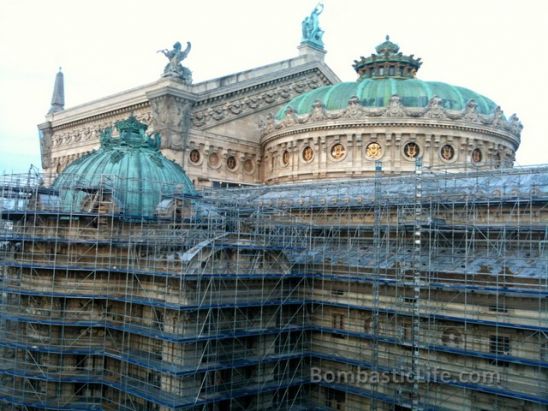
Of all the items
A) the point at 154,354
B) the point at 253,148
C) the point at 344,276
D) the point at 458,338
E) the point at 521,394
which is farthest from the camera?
the point at 253,148

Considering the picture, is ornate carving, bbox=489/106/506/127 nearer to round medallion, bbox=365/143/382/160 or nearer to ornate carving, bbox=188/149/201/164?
round medallion, bbox=365/143/382/160

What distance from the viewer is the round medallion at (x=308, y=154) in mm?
53559

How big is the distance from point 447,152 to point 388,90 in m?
7.35

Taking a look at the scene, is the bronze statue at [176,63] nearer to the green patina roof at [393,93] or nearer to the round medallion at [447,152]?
the green patina roof at [393,93]

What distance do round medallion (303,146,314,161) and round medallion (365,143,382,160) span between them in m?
5.08

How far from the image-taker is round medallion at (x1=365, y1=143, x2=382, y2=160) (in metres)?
50.8

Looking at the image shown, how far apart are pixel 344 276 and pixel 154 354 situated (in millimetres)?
11694

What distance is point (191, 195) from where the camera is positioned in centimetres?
4041

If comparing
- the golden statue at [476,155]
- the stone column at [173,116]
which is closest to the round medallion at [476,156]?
the golden statue at [476,155]

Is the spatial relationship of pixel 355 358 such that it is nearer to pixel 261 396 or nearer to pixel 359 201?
pixel 261 396

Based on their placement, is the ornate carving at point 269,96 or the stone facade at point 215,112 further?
the ornate carving at point 269,96

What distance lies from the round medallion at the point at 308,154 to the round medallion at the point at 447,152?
10957 mm

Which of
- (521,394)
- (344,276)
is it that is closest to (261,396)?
(344,276)

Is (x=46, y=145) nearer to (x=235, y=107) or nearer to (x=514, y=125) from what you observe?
(x=235, y=107)
